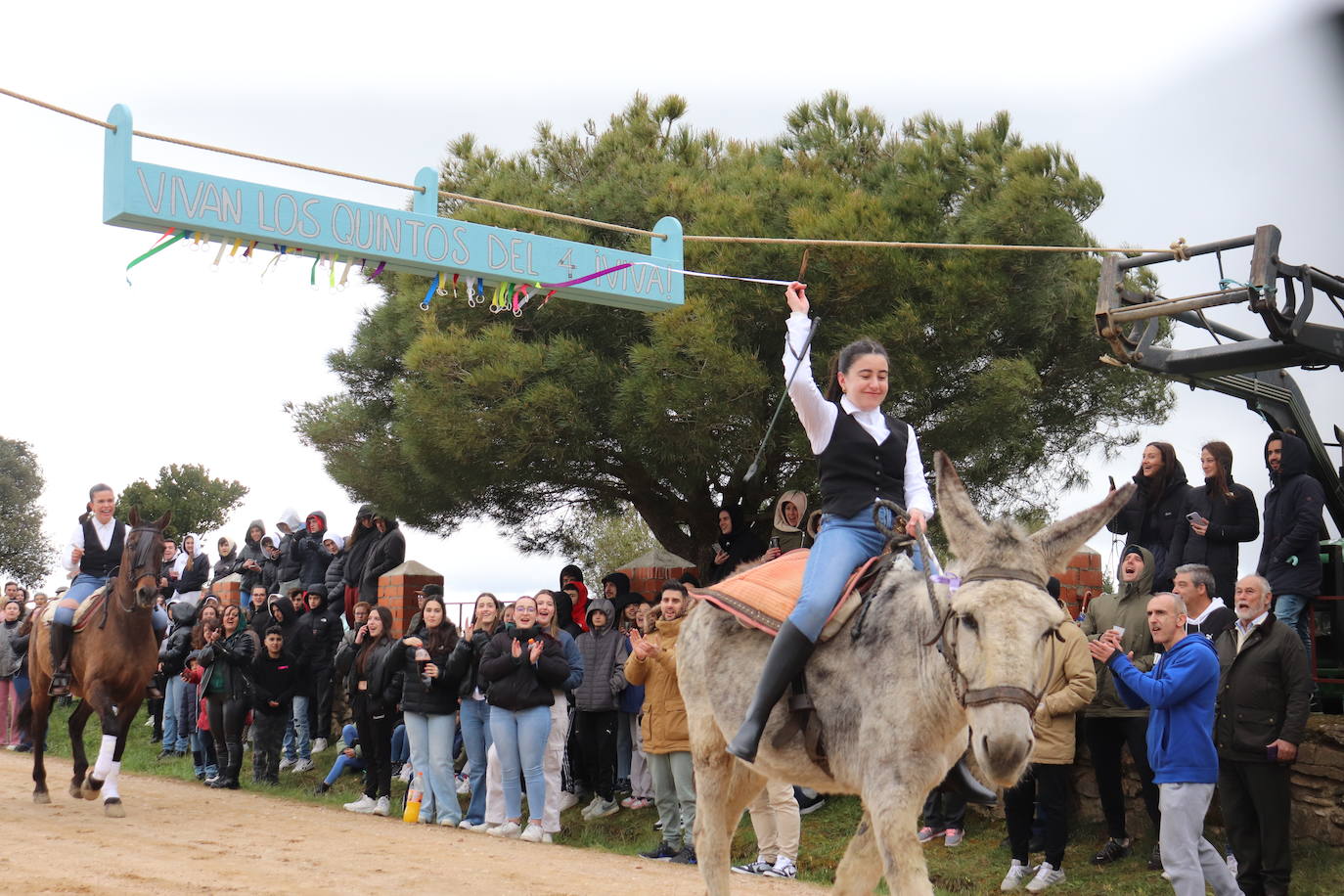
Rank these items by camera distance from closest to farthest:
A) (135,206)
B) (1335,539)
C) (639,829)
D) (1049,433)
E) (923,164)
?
(135,206) → (1335,539) → (639,829) → (923,164) → (1049,433)

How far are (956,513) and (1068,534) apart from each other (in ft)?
1.42

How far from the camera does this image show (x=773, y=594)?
6.01 metres

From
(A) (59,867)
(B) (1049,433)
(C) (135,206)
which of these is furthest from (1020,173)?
(A) (59,867)

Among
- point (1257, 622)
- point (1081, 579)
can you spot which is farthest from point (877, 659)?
point (1081, 579)

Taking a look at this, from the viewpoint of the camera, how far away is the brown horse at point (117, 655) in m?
12.1

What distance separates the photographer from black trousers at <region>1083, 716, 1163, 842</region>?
909 cm

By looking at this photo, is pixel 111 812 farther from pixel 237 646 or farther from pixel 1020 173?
pixel 1020 173

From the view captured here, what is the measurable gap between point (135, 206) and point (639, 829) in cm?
715

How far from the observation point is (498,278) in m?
8.60

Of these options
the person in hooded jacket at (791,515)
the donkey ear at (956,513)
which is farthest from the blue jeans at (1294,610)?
the donkey ear at (956,513)

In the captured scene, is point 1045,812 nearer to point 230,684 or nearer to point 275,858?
point 275,858

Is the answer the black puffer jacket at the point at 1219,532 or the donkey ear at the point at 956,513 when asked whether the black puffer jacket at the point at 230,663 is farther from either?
the donkey ear at the point at 956,513

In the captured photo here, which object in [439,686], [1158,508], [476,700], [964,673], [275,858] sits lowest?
[275,858]

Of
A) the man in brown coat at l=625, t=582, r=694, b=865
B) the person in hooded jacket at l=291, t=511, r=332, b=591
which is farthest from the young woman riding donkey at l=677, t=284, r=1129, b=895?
the person in hooded jacket at l=291, t=511, r=332, b=591
